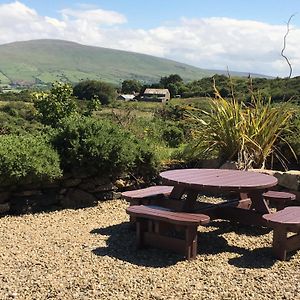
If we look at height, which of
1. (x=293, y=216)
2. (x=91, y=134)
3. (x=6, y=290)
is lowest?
(x=6, y=290)

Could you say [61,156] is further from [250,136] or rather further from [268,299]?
[268,299]

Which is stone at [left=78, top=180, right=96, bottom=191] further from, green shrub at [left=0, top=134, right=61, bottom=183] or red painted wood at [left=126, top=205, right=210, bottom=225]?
red painted wood at [left=126, top=205, right=210, bottom=225]

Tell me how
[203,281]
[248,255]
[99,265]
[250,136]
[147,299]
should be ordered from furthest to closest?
[250,136] < [248,255] < [99,265] < [203,281] < [147,299]

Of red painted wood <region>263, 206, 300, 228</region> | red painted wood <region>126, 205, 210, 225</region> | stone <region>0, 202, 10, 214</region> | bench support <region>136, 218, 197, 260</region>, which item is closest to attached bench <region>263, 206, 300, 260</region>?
red painted wood <region>263, 206, 300, 228</region>

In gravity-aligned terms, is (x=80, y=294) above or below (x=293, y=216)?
below

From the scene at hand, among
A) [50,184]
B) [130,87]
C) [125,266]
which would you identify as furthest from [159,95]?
[125,266]

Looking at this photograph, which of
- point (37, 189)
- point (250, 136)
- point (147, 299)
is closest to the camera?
point (147, 299)

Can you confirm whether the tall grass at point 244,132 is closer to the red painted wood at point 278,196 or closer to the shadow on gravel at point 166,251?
the red painted wood at point 278,196

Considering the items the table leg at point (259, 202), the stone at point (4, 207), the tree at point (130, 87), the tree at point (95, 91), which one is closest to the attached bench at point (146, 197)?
the table leg at point (259, 202)

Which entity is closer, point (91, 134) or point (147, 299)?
point (147, 299)

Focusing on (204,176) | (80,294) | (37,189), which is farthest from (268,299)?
(37,189)

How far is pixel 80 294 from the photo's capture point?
3.61 metres

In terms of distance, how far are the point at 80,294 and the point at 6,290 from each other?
0.59m

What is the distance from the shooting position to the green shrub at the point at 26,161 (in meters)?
5.67
